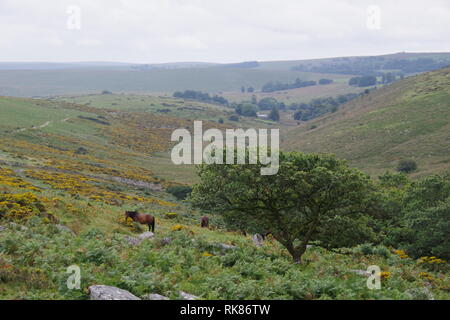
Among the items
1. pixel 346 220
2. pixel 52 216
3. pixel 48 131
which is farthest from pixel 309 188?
pixel 48 131

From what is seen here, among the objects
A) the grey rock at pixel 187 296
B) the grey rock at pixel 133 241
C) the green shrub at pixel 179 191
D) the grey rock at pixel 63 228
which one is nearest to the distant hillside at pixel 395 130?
the green shrub at pixel 179 191

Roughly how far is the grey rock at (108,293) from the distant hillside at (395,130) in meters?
69.6

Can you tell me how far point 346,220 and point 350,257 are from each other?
4.71m

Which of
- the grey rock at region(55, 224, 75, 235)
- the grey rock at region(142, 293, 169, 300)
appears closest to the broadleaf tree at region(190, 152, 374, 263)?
the grey rock at region(55, 224, 75, 235)

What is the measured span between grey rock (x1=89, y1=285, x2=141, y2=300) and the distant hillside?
6963 cm

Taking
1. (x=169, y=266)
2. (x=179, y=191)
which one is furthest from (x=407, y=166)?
(x=169, y=266)

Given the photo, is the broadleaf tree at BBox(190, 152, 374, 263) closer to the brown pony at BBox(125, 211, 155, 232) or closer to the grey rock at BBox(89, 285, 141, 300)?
the brown pony at BBox(125, 211, 155, 232)

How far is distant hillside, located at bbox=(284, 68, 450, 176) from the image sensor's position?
9012 centimetres

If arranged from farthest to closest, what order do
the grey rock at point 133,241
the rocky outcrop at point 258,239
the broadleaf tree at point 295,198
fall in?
1. the rocky outcrop at point 258,239
2. the broadleaf tree at point 295,198
3. the grey rock at point 133,241

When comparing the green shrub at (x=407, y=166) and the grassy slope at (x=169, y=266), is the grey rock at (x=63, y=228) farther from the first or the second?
the green shrub at (x=407, y=166)

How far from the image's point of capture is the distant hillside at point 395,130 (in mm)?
90125
